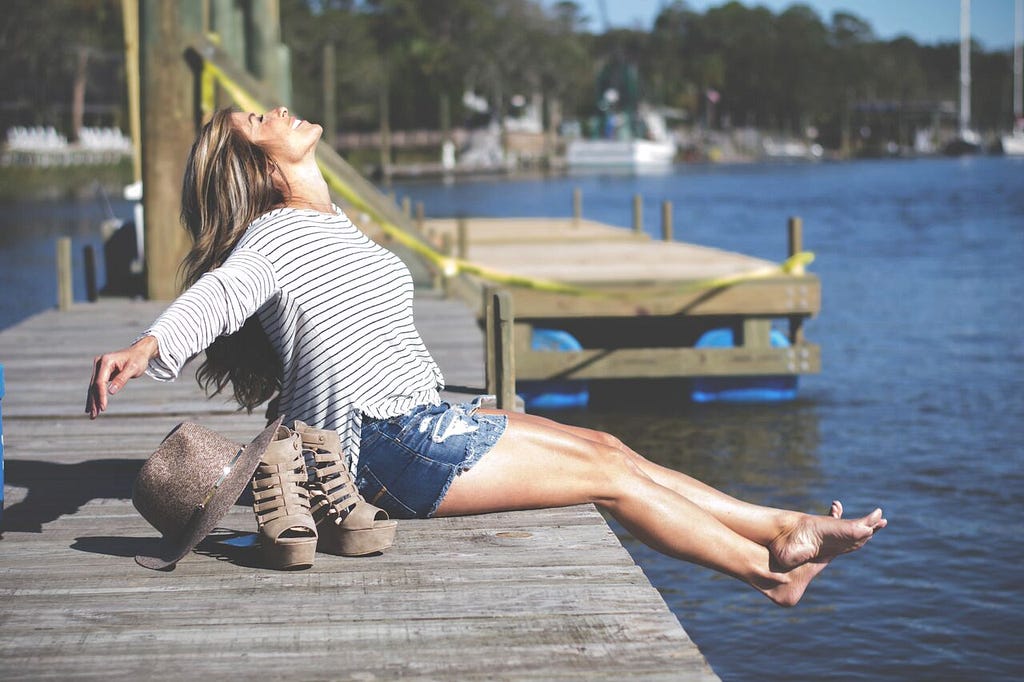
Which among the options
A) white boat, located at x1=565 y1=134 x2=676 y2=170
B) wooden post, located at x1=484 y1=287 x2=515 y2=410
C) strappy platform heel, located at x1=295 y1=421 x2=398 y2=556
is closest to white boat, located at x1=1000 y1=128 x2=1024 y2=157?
white boat, located at x1=565 y1=134 x2=676 y2=170

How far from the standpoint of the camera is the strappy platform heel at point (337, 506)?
172 inches

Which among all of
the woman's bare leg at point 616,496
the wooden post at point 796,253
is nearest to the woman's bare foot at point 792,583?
the woman's bare leg at point 616,496

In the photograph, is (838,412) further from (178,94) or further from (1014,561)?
(178,94)

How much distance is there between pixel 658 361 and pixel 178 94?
462 cm

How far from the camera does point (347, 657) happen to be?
367 cm

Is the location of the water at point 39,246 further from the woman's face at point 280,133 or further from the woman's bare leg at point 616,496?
the woman's bare leg at point 616,496

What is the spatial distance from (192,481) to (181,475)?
0.13ft

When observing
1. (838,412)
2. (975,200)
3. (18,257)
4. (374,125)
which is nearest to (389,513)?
(838,412)

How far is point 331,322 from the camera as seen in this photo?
14.9 feet

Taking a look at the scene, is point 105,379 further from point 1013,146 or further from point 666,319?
point 1013,146

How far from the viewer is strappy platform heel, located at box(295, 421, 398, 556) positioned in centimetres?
436

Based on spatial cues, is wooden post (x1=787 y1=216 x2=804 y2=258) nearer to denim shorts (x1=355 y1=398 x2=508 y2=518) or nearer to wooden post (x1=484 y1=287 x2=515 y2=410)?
wooden post (x1=484 y1=287 x2=515 y2=410)

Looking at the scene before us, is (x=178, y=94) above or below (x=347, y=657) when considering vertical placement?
above

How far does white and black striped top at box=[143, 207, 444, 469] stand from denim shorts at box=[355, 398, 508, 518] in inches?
1.8
